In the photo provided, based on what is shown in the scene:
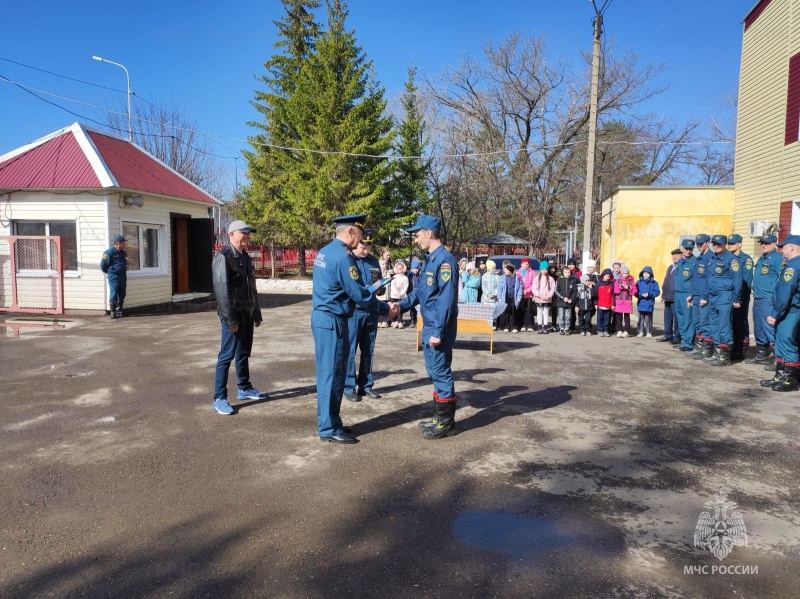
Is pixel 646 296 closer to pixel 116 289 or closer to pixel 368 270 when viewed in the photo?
pixel 368 270

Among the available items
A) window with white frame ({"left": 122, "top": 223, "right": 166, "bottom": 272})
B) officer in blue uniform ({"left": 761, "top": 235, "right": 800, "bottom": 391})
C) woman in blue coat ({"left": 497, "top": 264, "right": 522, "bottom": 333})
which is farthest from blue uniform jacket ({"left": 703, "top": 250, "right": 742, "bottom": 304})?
window with white frame ({"left": 122, "top": 223, "right": 166, "bottom": 272})

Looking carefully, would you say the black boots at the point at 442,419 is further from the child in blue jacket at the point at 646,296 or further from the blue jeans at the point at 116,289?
the blue jeans at the point at 116,289

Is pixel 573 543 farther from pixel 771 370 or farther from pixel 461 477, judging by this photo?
pixel 771 370

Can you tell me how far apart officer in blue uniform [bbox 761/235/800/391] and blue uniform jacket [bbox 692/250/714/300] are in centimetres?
195

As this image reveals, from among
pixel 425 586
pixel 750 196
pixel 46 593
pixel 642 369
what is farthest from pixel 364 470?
pixel 750 196

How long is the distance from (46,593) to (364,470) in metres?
2.25

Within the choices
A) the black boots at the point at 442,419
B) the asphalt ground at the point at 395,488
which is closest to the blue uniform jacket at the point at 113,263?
the asphalt ground at the point at 395,488

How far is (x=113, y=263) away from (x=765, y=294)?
13468 mm

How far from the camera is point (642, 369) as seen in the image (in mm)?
8570

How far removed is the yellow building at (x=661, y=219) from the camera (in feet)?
62.1

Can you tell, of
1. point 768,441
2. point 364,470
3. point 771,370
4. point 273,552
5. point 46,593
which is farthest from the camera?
point 771,370

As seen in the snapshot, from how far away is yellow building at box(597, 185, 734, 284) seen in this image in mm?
18922

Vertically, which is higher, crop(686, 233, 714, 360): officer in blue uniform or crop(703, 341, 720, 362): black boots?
crop(686, 233, 714, 360): officer in blue uniform

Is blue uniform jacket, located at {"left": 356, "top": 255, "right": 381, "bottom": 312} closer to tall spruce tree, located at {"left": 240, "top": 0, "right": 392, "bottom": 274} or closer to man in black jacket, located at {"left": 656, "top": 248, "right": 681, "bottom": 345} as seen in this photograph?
man in black jacket, located at {"left": 656, "top": 248, "right": 681, "bottom": 345}
